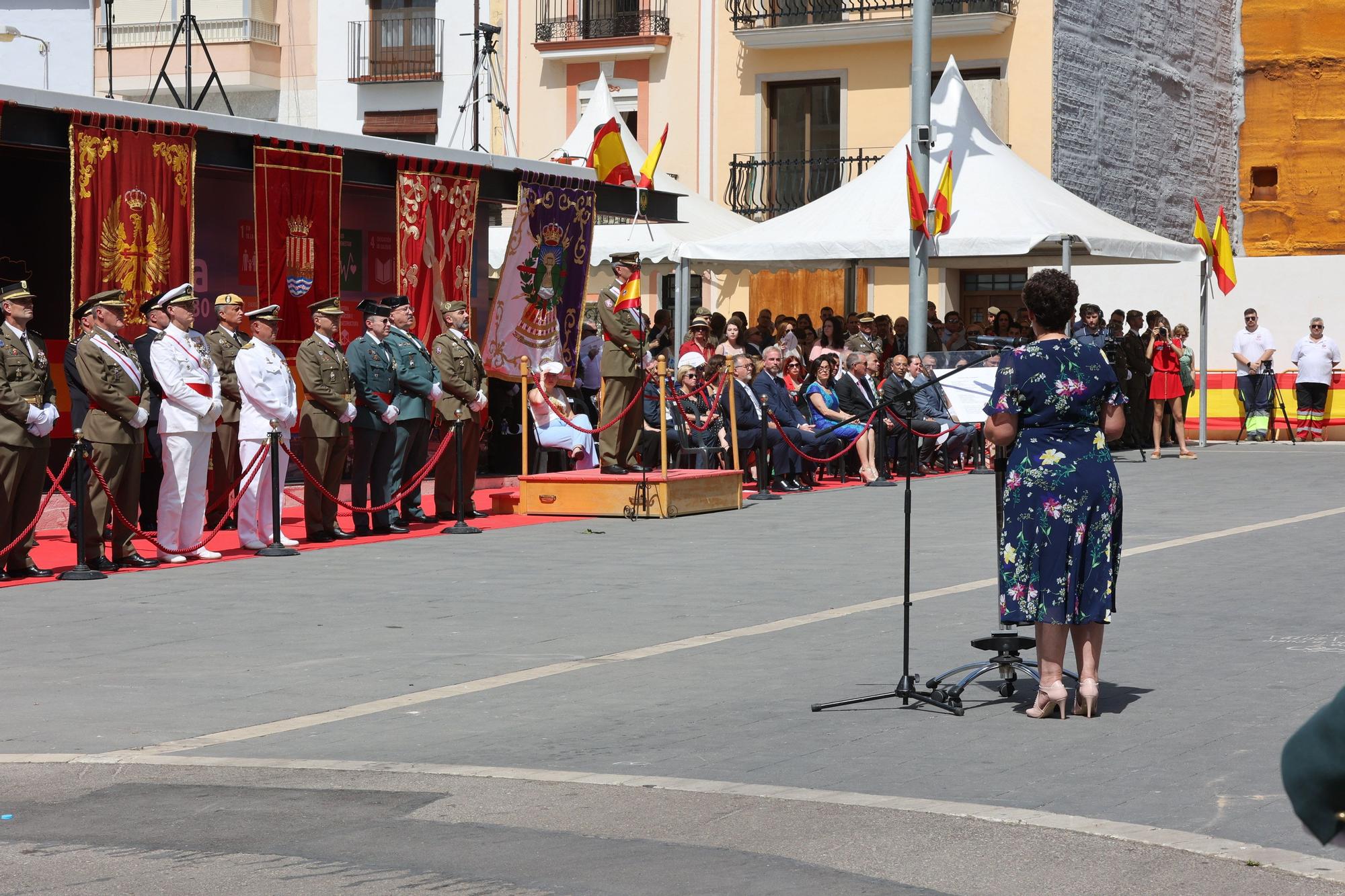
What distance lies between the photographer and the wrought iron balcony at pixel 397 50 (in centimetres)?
3772

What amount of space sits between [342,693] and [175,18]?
32.4 m

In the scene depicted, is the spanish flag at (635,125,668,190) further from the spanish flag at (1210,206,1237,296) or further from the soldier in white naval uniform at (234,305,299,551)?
the spanish flag at (1210,206,1237,296)

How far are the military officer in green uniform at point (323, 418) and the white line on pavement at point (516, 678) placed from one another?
17.6ft

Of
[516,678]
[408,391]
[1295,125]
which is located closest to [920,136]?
[408,391]

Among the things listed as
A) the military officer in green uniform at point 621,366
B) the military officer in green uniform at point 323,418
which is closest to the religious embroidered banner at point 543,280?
the military officer in green uniform at point 621,366

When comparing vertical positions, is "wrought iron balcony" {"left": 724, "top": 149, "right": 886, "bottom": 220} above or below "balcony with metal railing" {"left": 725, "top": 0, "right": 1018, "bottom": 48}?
below

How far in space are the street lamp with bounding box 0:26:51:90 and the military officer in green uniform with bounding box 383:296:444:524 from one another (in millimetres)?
13546

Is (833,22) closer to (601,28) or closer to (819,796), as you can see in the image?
(601,28)

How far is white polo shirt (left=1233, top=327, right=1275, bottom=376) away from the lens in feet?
97.0

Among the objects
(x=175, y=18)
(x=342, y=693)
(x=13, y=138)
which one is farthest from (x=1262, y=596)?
(x=175, y=18)

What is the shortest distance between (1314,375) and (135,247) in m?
19.2

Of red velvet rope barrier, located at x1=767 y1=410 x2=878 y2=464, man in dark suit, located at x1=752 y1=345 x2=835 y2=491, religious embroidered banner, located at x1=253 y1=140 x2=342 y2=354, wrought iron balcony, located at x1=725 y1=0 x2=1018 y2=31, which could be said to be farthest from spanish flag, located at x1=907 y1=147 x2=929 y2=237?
wrought iron balcony, located at x1=725 y1=0 x2=1018 y2=31

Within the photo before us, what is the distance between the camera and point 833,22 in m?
35.9

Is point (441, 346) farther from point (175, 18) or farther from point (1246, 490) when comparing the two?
point (175, 18)
